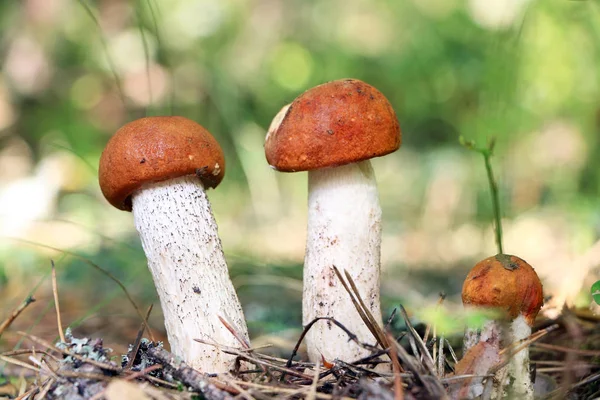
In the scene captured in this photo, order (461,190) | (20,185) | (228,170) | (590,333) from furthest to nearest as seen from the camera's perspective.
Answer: (228,170), (461,190), (20,185), (590,333)

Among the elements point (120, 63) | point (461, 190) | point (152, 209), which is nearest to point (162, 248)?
point (152, 209)

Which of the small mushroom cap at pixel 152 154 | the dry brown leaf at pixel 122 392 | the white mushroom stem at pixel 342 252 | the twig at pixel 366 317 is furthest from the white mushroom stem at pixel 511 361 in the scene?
the small mushroom cap at pixel 152 154

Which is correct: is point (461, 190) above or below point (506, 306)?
above

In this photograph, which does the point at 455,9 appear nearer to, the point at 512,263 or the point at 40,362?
the point at 512,263

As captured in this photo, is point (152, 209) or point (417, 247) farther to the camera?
point (417, 247)

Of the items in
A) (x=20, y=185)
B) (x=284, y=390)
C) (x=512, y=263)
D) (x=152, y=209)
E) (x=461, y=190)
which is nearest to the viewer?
(x=284, y=390)

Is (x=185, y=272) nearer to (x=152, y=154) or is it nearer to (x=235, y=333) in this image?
(x=235, y=333)

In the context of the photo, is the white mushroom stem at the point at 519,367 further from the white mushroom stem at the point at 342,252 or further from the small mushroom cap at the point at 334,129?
the small mushroom cap at the point at 334,129

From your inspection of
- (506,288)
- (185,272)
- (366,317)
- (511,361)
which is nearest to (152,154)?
(185,272)
